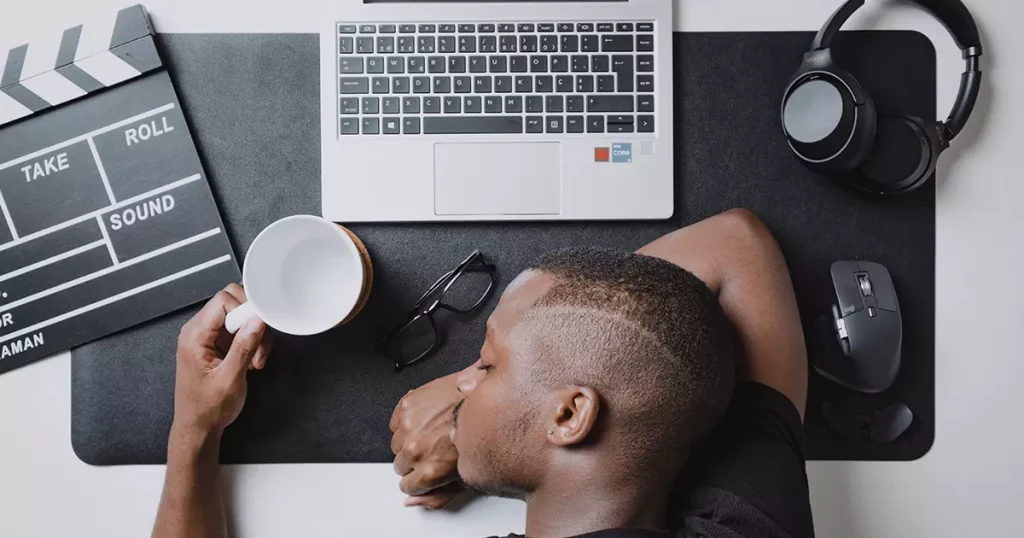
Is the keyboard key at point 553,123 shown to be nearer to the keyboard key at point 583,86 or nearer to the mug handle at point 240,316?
the keyboard key at point 583,86

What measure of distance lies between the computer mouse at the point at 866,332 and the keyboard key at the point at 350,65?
0.62m

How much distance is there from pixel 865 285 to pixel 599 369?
0.42m

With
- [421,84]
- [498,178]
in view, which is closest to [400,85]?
[421,84]

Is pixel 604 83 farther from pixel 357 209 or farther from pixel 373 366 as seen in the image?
pixel 373 366

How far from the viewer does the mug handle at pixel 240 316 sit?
0.85m

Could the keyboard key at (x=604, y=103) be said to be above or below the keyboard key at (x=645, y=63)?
below

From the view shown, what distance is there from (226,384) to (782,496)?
617 millimetres

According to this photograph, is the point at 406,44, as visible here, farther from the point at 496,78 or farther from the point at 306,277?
the point at 306,277

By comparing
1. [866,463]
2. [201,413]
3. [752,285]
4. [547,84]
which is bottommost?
[866,463]

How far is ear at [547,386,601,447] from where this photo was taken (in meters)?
0.66

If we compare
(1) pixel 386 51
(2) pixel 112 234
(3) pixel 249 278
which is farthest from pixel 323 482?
(1) pixel 386 51

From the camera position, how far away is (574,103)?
0.90 metres

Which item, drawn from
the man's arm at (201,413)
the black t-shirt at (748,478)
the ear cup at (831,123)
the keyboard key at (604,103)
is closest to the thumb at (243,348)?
the man's arm at (201,413)

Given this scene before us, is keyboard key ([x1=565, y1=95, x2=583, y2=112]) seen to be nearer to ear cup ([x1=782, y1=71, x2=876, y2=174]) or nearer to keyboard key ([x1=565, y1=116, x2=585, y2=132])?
keyboard key ([x1=565, y1=116, x2=585, y2=132])
